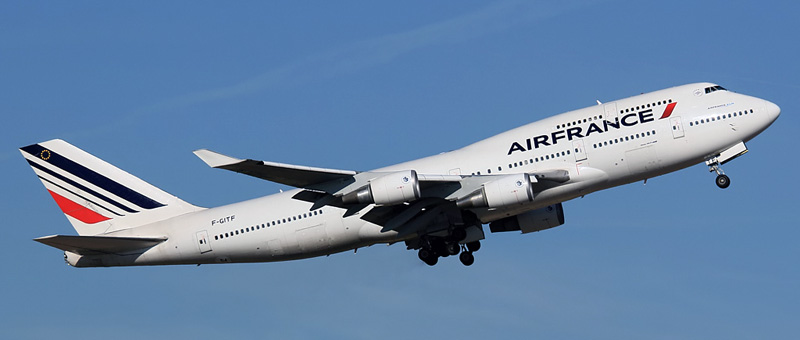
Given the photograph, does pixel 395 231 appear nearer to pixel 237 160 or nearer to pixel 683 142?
pixel 237 160

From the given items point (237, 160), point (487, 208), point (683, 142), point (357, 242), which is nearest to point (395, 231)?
point (357, 242)

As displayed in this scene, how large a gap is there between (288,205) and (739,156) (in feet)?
60.0

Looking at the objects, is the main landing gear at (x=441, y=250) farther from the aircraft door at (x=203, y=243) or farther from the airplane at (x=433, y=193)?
the aircraft door at (x=203, y=243)

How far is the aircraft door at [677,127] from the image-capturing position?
141 ft

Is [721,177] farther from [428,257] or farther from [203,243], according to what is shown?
[203,243]

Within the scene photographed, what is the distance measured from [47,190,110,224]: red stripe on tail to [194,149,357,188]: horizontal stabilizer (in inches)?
466

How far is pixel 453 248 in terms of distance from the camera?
155 ft

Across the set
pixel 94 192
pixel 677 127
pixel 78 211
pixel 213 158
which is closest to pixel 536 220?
pixel 677 127

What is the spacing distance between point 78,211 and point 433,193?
1692cm

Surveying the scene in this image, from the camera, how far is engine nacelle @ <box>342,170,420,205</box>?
41.6m

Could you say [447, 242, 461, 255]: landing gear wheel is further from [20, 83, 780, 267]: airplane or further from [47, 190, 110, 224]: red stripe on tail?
[47, 190, 110, 224]: red stripe on tail

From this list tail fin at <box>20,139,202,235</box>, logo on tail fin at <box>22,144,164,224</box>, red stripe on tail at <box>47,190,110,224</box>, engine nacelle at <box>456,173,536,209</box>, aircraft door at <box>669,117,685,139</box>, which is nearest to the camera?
engine nacelle at <box>456,173,536,209</box>

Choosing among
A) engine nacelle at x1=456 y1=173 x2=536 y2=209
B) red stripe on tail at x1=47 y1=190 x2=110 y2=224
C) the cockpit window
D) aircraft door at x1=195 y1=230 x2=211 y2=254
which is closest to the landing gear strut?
engine nacelle at x1=456 y1=173 x2=536 y2=209

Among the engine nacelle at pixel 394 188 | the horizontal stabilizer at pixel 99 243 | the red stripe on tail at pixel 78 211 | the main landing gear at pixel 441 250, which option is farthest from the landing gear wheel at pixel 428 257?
the red stripe on tail at pixel 78 211
